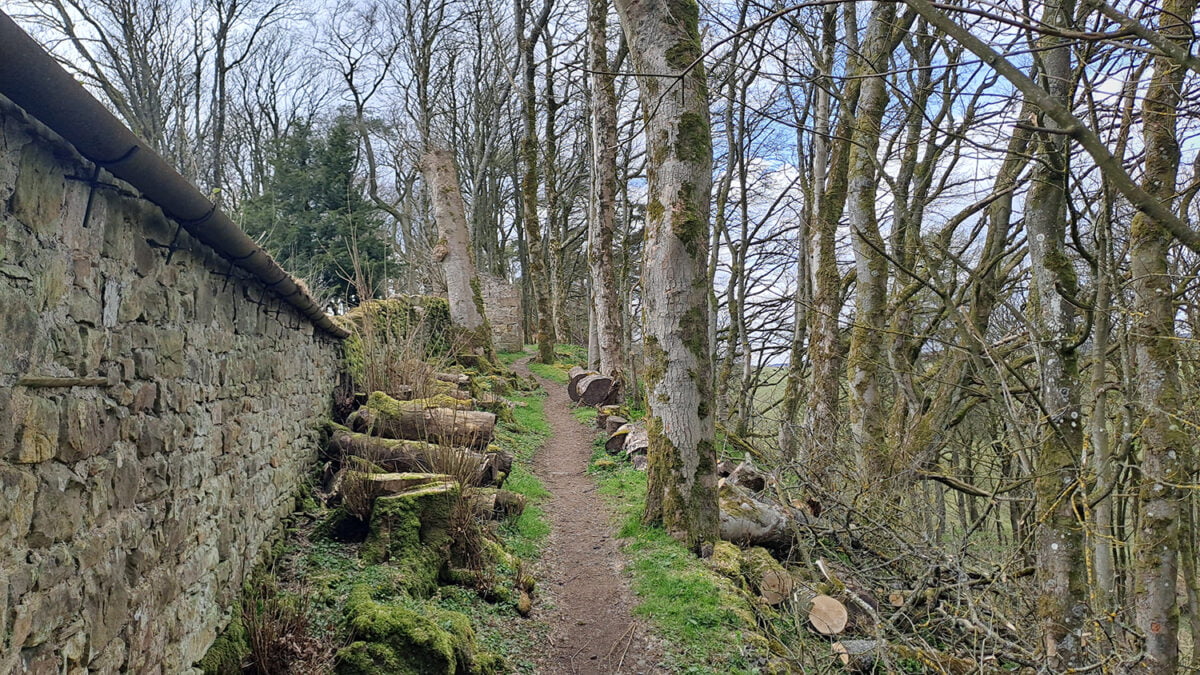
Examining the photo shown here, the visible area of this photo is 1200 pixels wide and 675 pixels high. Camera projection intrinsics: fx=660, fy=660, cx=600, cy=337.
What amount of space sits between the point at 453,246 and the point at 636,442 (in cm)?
671

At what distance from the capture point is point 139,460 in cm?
268

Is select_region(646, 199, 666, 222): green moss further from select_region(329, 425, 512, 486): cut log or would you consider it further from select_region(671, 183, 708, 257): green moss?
select_region(329, 425, 512, 486): cut log

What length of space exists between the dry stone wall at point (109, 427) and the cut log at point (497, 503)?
71.7 inches

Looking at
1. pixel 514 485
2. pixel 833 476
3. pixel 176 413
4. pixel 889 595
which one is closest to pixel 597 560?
pixel 514 485

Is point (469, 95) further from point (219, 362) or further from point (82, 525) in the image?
point (82, 525)

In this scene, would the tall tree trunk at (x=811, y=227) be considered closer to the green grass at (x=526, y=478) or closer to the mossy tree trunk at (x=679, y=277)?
the mossy tree trunk at (x=679, y=277)

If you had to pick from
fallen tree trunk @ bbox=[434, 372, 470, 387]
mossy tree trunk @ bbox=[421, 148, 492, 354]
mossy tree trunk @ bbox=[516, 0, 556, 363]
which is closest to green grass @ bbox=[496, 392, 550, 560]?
fallen tree trunk @ bbox=[434, 372, 470, 387]

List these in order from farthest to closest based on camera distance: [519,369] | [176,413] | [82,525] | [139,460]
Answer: [519,369] → [176,413] → [139,460] → [82,525]

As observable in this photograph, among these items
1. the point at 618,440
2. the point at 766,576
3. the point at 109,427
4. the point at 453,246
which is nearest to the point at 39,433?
the point at 109,427

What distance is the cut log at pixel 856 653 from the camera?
3.73m

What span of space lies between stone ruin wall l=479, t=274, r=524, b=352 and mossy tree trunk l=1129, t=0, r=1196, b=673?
1704cm

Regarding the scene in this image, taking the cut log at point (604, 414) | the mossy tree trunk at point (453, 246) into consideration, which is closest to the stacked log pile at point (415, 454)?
the cut log at point (604, 414)

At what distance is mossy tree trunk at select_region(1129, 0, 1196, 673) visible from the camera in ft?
11.9

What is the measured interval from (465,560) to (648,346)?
7.30ft
